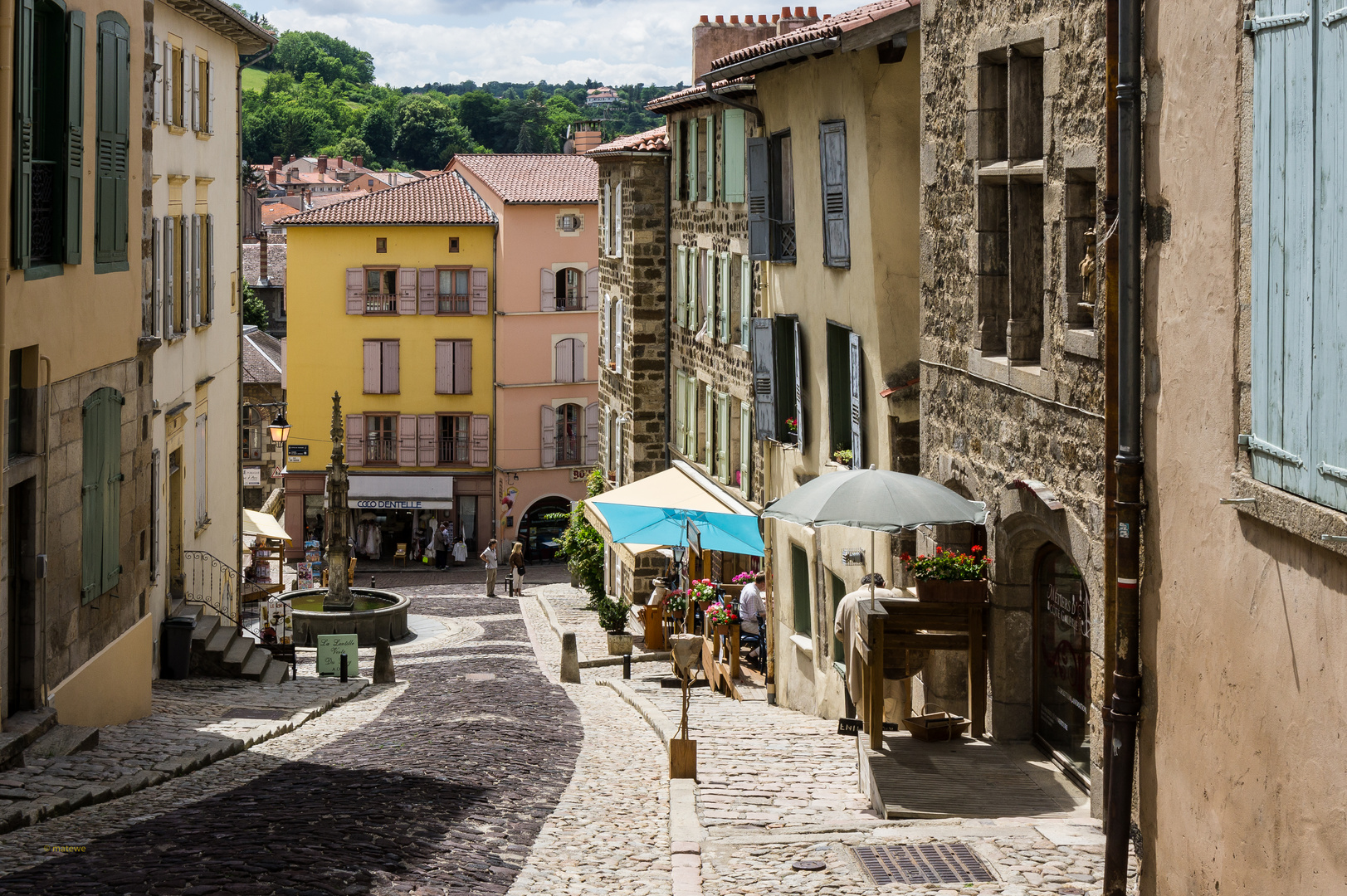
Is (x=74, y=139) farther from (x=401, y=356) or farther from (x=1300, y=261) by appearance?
(x=401, y=356)

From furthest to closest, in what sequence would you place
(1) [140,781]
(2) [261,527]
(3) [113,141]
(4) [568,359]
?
(4) [568,359] < (2) [261,527] < (3) [113,141] < (1) [140,781]

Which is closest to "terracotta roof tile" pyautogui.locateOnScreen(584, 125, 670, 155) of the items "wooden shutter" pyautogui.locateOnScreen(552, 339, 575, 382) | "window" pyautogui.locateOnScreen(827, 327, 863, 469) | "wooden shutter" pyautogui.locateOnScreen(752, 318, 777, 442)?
"wooden shutter" pyautogui.locateOnScreen(752, 318, 777, 442)

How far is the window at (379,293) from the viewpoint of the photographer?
50.4 m

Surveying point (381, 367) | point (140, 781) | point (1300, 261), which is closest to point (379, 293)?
point (381, 367)

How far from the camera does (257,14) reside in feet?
576

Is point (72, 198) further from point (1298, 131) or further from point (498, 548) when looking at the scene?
point (498, 548)

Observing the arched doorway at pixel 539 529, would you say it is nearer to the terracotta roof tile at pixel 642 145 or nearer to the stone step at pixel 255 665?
the terracotta roof tile at pixel 642 145

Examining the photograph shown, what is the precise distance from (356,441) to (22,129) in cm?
3988

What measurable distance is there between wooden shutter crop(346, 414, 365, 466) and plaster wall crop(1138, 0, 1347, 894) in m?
44.0

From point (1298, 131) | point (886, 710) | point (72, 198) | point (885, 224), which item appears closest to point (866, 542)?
point (886, 710)

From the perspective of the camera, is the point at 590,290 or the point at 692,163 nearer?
the point at 692,163

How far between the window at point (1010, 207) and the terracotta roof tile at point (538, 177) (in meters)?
38.7

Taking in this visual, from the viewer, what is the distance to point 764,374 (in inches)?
785

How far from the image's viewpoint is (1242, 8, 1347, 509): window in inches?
219
